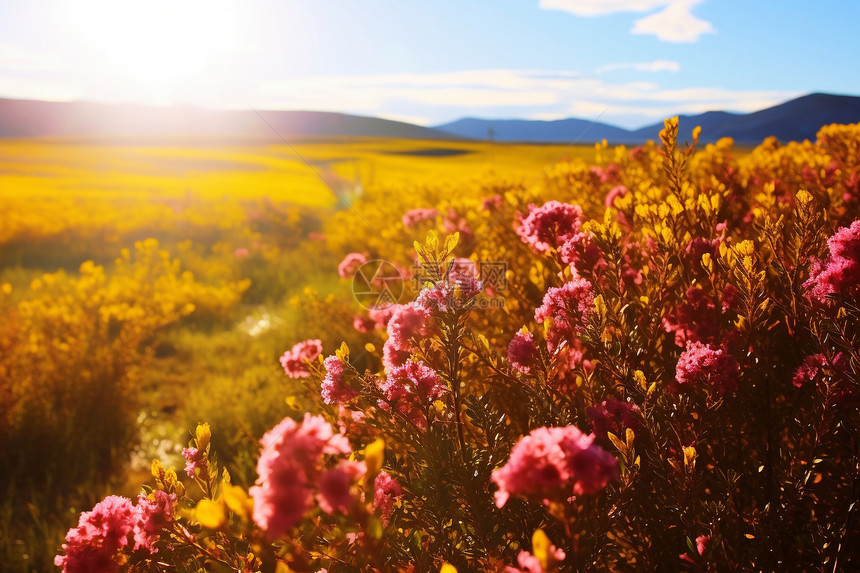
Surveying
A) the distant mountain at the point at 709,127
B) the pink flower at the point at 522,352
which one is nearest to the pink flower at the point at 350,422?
the pink flower at the point at 522,352

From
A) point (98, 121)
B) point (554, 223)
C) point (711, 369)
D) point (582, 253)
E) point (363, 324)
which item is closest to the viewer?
point (711, 369)

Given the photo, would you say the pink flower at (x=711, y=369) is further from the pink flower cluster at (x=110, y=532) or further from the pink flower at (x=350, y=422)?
the pink flower cluster at (x=110, y=532)

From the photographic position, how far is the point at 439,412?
1.56m

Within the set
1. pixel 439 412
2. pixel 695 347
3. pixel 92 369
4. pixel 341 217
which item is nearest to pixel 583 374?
pixel 695 347

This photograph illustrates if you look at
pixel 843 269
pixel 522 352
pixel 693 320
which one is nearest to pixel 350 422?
pixel 522 352

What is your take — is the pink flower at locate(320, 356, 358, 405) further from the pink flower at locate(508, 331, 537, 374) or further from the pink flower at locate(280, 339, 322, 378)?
the pink flower at locate(280, 339, 322, 378)

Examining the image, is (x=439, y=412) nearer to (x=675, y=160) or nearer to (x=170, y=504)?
(x=170, y=504)

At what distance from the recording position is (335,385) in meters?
1.62

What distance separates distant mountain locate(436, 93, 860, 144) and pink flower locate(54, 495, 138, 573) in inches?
92.1

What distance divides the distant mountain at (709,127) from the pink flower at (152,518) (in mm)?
2218

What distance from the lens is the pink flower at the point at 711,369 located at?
1.46 metres

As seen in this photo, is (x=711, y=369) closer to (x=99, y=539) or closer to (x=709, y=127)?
(x=99, y=539)

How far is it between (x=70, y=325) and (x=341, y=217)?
7762 millimetres

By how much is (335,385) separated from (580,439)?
867 mm
